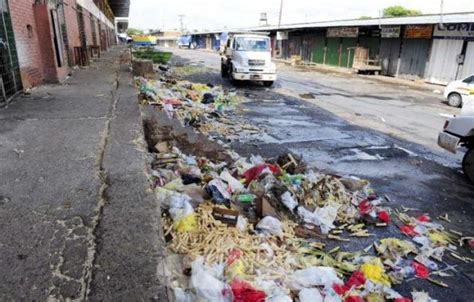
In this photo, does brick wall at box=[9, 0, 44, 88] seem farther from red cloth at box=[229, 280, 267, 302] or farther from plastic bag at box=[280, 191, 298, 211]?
red cloth at box=[229, 280, 267, 302]

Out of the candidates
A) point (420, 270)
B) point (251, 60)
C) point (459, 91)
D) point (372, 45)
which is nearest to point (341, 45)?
point (372, 45)

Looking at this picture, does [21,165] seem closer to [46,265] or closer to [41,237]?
[41,237]

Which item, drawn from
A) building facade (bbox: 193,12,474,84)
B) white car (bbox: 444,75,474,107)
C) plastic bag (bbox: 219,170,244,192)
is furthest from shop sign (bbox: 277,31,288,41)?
plastic bag (bbox: 219,170,244,192)

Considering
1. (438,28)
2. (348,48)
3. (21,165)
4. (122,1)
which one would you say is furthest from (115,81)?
(122,1)

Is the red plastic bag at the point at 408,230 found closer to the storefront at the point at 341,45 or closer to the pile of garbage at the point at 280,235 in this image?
the pile of garbage at the point at 280,235

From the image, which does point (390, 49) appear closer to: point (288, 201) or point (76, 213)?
point (288, 201)

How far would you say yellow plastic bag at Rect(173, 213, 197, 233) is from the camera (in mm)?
3496

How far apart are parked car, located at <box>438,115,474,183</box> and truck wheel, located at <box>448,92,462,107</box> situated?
378 inches

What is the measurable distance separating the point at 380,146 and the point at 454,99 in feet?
28.5

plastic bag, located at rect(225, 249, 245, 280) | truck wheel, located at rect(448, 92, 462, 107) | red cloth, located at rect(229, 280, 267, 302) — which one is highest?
red cloth, located at rect(229, 280, 267, 302)

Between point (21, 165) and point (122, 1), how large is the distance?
42779 millimetres

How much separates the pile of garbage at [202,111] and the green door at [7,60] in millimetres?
2820

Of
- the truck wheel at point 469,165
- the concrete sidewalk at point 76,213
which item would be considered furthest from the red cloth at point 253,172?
the truck wheel at point 469,165

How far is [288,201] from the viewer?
177 inches
